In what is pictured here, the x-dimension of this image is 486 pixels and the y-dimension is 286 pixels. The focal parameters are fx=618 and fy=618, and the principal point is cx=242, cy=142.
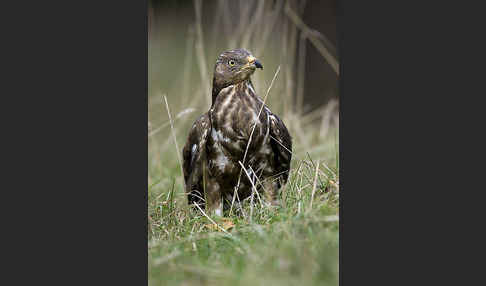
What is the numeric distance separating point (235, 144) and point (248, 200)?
0.46 meters

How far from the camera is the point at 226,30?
6004 millimetres

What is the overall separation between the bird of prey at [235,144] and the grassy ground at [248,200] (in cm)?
17

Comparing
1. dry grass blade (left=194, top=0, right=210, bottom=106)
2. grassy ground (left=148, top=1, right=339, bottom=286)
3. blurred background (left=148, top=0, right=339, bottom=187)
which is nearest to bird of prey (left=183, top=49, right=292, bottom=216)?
grassy ground (left=148, top=1, right=339, bottom=286)

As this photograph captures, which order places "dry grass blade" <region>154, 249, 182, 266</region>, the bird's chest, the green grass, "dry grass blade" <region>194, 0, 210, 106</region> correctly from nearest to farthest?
1. the green grass
2. "dry grass blade" <region>154, 249, 182, 266</region>
3. the bird's chest
4. "dry grass blade" <region>194, 0, 210, 106</region>

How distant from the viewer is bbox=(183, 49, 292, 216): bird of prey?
4715mm

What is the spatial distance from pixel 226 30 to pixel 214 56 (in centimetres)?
31

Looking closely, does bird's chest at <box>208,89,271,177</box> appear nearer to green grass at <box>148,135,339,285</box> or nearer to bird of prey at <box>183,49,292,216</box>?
bird of prey at <box>183,49,292,216</box>

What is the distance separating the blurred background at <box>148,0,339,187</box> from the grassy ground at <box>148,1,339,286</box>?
13mm

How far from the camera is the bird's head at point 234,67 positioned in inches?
183

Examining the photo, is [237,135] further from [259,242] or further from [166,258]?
[166,258]

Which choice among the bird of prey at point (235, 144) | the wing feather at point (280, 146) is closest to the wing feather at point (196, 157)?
the bird of prey at point (235, 144)

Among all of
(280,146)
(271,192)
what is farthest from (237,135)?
(271,192)

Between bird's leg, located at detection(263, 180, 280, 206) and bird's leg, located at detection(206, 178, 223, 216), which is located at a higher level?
bird's leg, located at detection(263, 180, 280, 206)

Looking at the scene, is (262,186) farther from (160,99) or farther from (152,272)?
(160,99)
